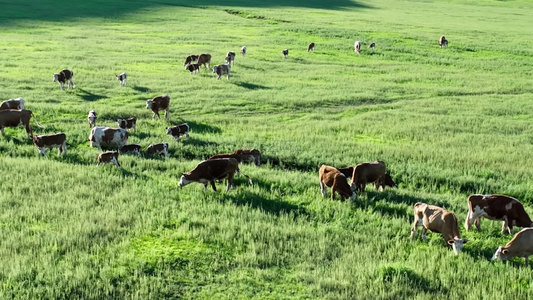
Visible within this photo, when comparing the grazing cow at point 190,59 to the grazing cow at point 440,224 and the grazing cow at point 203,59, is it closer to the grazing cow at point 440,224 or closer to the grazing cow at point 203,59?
the grazing cow at point 203,59

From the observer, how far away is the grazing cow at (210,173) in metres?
14.0

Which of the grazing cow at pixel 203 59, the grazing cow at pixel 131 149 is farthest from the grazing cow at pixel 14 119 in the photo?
the grazing cow at pixel 203 59

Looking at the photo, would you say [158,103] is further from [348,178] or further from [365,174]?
[365,174]

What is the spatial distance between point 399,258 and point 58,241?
6956 mm

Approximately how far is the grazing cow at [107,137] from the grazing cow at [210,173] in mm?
5910

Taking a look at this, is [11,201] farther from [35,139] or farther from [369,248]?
[369,248]

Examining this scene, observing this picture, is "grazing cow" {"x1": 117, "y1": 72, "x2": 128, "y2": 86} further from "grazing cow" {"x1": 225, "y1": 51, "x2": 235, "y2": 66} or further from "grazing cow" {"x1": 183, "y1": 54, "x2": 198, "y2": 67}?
"grazing cow" {"x1": 225, "y1": 51, "x2": 235, "y2": 66}

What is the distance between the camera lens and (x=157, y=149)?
18219 millimetres

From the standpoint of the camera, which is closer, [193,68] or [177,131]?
[177,131]

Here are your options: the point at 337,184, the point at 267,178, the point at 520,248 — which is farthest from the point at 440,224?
the point at 267,178

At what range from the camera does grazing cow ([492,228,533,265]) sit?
9.93 m

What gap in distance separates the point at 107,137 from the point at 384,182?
10.2 m

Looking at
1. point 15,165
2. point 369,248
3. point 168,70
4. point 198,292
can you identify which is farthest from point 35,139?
point 168,70

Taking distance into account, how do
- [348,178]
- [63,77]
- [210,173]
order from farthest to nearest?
1. [63,77]
2. [348,178]
3. [210,173]
